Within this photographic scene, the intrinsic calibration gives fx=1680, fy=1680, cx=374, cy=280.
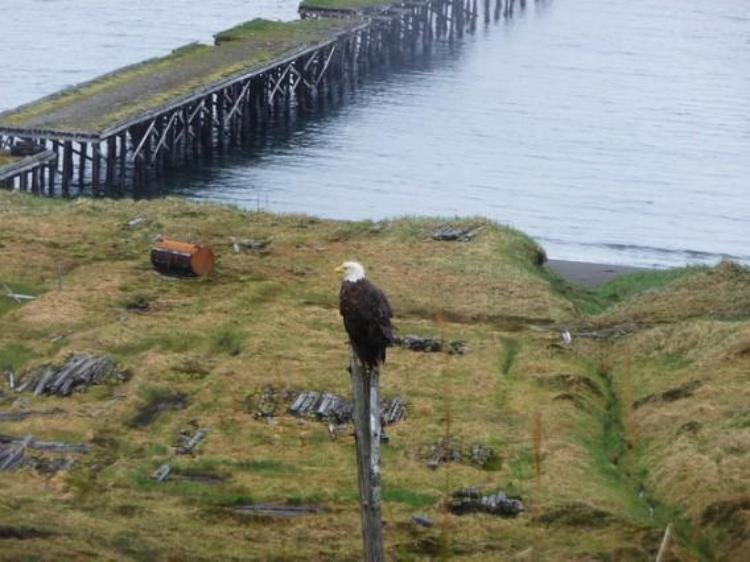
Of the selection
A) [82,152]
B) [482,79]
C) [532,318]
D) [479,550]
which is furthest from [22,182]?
[482,79]

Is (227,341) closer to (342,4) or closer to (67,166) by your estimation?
(67,166)

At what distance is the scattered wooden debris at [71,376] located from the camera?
32375mm

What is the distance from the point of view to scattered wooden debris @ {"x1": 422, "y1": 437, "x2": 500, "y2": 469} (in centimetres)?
2966

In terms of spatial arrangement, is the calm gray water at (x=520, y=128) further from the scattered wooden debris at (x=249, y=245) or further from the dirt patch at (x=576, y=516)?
the dirt patch at (x=576, y=516)

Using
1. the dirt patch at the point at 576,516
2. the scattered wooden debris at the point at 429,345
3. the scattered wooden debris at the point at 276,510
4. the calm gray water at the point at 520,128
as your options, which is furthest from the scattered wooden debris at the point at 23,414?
the calm gray water at the point at 520,128

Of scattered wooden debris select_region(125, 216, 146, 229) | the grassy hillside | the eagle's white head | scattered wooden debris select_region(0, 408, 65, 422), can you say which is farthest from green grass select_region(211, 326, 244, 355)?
the eagle's white head

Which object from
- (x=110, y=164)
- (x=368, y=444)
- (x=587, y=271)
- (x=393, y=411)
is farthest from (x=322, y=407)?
(x=110, y=164)

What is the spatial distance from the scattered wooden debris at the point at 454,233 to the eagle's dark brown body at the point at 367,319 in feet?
89.0

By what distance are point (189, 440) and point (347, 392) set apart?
373 centimetres

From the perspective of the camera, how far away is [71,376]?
32.8m

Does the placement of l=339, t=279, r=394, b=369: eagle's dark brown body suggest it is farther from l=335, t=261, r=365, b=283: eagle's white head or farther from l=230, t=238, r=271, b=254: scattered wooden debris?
l=230, t=238, r=271, b=254: scattered wooden debris

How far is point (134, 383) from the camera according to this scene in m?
32.9

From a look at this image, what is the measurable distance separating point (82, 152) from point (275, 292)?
23.3 metres

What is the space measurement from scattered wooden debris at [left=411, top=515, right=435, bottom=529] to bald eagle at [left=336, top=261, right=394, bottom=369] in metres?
7.79
